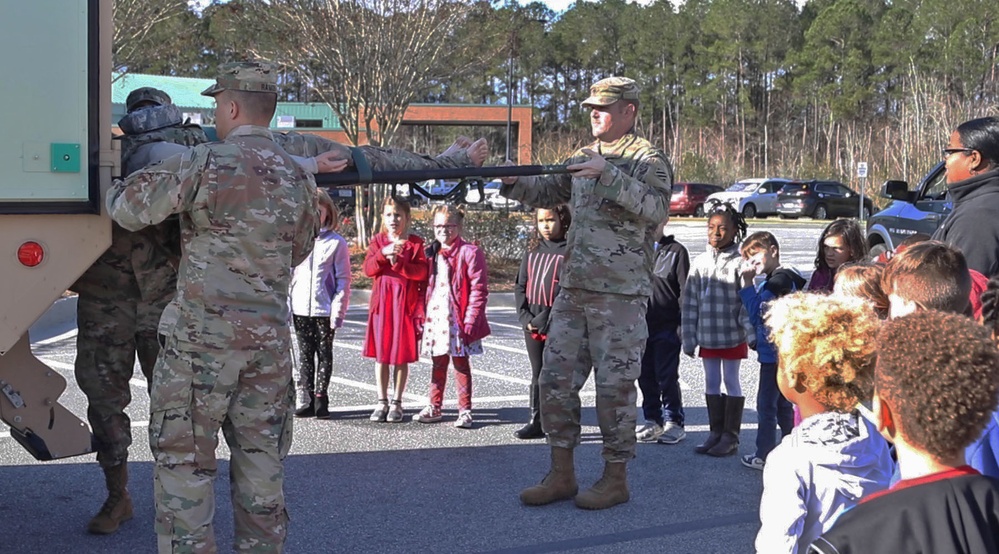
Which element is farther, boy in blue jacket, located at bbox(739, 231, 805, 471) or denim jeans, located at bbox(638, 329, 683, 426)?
denim jeans, located at bbox(638, 329, 683, 426)

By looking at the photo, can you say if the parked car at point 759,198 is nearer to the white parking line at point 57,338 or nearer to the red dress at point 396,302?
the white parking line at point 57,338

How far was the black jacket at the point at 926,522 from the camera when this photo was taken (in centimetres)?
192

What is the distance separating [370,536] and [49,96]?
2.51m

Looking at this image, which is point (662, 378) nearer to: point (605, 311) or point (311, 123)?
point (605, 311)

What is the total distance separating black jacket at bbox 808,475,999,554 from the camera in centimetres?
192

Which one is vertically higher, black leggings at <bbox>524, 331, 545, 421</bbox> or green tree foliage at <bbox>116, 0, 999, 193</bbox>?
green tree foliage at <bbox>116, 0, 999, 193</bbox>

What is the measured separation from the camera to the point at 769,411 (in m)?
6.21

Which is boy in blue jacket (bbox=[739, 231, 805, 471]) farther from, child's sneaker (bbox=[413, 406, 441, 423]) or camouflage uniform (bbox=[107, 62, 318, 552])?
camouflage uniform (bbox=[107, 62, 318, 552])

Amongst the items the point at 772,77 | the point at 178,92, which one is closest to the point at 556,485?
the point at 178,92

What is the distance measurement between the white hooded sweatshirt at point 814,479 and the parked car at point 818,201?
4056 cm

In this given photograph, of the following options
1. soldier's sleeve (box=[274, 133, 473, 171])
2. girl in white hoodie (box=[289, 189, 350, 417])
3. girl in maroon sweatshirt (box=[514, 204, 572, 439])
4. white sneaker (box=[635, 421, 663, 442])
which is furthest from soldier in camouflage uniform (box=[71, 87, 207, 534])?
white sneaker (box=[635, 421, 663, 442])

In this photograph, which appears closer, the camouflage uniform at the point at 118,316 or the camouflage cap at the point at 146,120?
the camouflage cap at the point at 146,120

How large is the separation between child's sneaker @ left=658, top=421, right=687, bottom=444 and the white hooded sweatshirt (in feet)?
12.9

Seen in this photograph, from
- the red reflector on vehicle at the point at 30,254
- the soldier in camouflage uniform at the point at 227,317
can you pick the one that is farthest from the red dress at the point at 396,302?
the red reflector on vehicle at the point at 30,254
